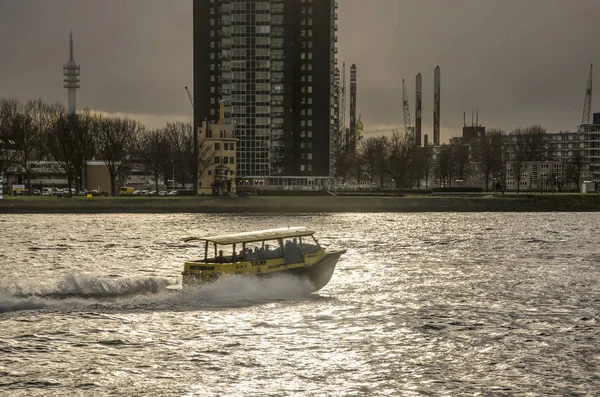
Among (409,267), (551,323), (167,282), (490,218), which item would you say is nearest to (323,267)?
(167,282)

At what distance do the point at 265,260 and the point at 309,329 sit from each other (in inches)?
374

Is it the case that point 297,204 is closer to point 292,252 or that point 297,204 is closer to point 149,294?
point 292,252

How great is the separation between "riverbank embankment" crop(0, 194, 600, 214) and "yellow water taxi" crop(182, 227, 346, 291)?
4431 inches

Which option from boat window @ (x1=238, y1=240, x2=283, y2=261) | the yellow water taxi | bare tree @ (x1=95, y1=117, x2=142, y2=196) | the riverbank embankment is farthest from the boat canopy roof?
bare tree @ (x1=95, y1=117, x2=142, y2=196)

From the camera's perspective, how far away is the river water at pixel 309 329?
29062 mm

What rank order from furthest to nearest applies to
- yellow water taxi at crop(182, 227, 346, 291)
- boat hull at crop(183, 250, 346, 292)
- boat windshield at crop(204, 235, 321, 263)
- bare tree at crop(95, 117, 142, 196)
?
bare tree at crop(95, 117, 142, 196) → boat hull at crop(183, 250, 346, 292) → boat windshield at crop(204, 235, 321, 263) → yellow water taxi at crop(182, 227, 346, 291)

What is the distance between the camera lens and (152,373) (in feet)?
99.1

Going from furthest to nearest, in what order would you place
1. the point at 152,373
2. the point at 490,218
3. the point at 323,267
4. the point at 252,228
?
the point at 490,218, the point at 252,228, the point at 323,267, the point at 152,373

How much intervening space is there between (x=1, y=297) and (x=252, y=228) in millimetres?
65542

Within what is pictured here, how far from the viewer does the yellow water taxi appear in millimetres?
45062

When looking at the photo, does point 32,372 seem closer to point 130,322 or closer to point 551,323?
point 130,322

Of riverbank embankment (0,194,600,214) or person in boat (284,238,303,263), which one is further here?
riverbank embankment (0,194,600,214)

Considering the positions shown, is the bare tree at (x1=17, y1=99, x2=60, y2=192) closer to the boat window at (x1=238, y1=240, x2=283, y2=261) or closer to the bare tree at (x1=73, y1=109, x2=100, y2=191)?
the bare tree at (x1=73, y1=109, x2=100, y2=191)

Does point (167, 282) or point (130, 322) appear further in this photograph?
point (167, 282)
